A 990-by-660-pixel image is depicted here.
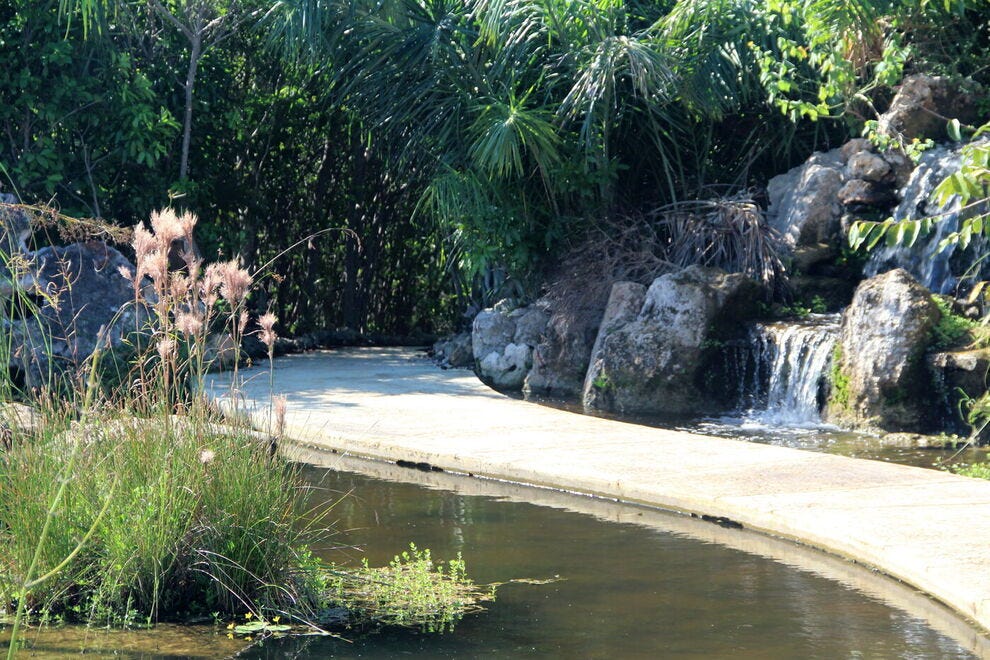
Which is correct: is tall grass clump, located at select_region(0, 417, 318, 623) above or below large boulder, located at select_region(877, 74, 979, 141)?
below

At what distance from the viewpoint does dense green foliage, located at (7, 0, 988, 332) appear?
11195 mm

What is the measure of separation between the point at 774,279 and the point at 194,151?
706 cm

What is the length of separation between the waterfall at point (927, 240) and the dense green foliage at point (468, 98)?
882 millimetres

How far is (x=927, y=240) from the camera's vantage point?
1061 cm

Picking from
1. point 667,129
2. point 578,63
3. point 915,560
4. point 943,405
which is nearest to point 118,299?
point 578,63

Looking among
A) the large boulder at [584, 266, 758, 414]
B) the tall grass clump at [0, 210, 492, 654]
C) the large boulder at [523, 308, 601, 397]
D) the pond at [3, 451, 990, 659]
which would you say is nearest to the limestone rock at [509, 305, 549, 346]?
the large boulder at [523, 308, 601, 397]

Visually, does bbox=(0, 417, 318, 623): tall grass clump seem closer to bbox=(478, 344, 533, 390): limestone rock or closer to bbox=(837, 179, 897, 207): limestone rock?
bbox=(478, 344, 533, 390): limestone rock

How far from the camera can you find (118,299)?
11.2m

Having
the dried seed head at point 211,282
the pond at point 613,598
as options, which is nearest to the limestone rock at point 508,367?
the pond at point 613,598

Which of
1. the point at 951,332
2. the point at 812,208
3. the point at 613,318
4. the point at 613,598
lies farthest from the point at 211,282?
the point at 812,208

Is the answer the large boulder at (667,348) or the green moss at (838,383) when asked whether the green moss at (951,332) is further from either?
the large boulder at (667,348)

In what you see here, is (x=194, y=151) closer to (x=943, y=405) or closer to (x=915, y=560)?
(x=943, y=405)

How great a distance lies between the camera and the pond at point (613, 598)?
4109mm

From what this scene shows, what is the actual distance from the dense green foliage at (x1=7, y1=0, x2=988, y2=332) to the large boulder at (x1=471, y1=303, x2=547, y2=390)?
0.52 m
